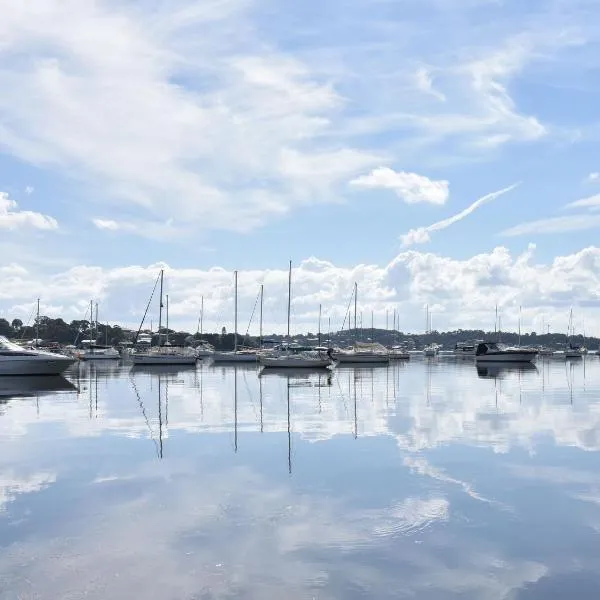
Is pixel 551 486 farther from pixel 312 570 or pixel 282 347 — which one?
pixel 282 347

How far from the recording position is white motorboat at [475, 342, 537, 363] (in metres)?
115

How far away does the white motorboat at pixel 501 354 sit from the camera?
115 meters

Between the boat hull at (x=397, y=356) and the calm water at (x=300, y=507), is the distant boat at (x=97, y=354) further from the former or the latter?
the calm water at (x=300, y=507)

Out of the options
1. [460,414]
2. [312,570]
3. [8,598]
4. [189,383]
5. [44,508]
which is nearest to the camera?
[8,598]

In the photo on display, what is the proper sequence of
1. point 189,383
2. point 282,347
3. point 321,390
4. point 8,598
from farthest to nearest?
point 282,347 → point 189,383 → point 321,390 → point 8,598

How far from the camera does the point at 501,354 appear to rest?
11662 cm

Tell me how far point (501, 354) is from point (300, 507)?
10497cm

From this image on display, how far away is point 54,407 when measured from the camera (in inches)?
1615

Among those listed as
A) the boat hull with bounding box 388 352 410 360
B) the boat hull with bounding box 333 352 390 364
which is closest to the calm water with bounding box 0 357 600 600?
the boat hull with bounding box 333 352 390 364

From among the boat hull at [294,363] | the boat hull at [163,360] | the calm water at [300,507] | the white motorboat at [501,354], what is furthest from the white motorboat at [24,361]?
the white motorboat at [501,354]

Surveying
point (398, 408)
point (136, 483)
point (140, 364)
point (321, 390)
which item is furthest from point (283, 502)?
point (140, 364)

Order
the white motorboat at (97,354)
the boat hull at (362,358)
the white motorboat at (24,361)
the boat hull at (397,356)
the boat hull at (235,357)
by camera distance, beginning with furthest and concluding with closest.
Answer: the boat hull at (397,356)
the white motorboat at (97,354)
the boat hull at (235,357)
the boat hull at (362,358)
the white motorboat at (24,361)

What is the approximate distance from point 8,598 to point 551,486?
13.8 m

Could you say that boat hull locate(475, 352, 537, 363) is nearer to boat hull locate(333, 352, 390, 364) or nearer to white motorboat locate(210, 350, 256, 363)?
boat hull locate(333, 352, 390, 364)
